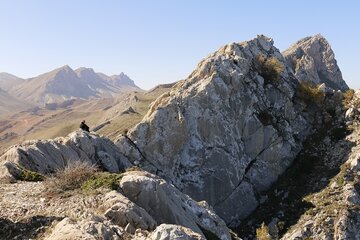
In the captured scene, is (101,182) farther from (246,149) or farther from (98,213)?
(246,149)

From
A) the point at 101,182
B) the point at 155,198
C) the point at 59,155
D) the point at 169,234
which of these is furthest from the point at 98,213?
the point at 59,155

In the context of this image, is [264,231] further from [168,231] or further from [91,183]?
[168,231]

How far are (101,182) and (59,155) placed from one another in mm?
12912

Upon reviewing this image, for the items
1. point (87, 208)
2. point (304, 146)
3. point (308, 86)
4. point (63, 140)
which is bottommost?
point (87, 208)

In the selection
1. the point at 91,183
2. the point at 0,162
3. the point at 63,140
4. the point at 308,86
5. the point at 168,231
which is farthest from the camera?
the point at 308,86

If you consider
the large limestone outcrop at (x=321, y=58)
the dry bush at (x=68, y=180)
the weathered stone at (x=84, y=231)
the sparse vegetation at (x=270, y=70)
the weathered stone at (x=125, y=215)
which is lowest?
the weathered stone at (x=84, y=231)

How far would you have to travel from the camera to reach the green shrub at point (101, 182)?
20.1 m

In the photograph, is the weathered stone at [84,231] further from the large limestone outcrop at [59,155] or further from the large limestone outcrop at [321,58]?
the large limestone outcrop at [321,58]

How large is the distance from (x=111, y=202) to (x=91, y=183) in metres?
2.84

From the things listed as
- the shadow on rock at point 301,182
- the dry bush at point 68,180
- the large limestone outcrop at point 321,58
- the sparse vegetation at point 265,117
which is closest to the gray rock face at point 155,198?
the dry bush at point 68,180

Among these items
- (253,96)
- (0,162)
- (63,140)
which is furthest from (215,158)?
(0,162)

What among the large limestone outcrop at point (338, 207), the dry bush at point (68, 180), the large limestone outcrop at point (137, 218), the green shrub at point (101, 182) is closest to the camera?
the large limestone outcrop at point (137, 218)

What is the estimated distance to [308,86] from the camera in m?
55.1

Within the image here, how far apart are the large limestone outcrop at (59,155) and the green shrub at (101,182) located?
19.9 feet
